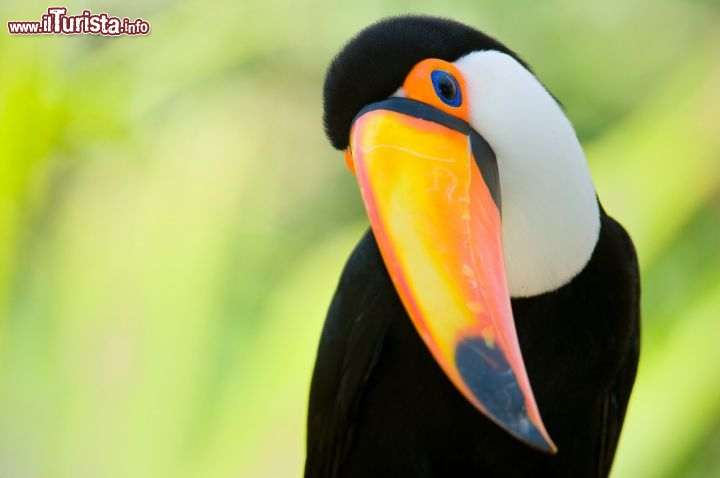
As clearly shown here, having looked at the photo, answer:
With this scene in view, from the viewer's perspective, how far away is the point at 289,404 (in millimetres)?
1920

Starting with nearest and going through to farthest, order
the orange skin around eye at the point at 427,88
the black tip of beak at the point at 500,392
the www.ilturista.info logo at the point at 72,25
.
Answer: the black tip of beak at the point at 500,392 < the orange skin around eye at the point at 427,88 < the www.ilturista.info logo at the point at 72,25

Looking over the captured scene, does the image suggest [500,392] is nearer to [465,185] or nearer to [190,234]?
[465,185]

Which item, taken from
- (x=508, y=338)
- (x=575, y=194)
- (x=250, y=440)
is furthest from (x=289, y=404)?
(x=508, y=338)

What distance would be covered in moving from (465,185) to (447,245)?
0.27 ft

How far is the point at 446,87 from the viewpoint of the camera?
1159mm

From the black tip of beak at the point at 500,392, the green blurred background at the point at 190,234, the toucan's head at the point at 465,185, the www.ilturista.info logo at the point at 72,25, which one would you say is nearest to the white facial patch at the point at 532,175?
the toucan's head at the point at 465,185

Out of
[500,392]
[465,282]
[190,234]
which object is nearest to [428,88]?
[465,282]

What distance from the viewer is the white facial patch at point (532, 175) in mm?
1177

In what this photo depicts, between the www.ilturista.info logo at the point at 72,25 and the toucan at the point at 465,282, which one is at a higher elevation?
the www.ilturista.info logo at the point at 72,25

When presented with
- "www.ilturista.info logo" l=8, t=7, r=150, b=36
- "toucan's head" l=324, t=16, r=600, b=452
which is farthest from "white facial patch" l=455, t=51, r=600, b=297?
"www.ilturista.info logo" l=8, t=7, r=150, b=36

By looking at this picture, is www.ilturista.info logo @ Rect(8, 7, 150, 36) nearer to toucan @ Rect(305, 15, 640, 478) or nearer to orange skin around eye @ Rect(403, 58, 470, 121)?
toucan @ Rect(305, 15, 640, 478)

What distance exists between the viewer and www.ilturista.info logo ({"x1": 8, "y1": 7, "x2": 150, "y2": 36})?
73.8 inches

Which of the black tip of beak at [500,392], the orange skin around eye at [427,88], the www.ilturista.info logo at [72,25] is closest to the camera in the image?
the black tip of beak at [500,392]

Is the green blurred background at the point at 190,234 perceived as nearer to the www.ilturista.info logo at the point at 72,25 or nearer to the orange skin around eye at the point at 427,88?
the www.ilturista.info logo at the point at 72,25
